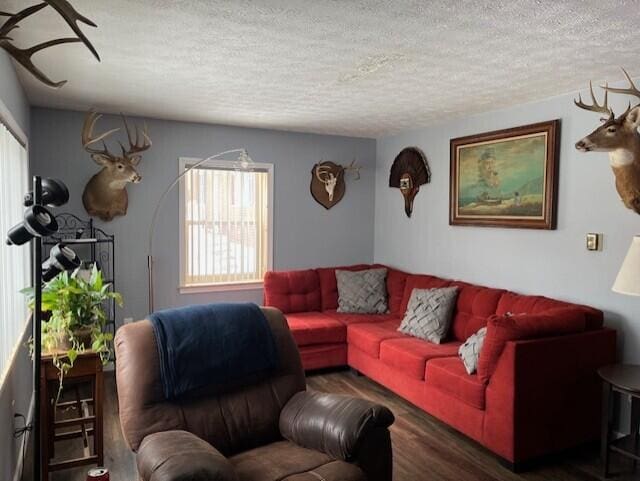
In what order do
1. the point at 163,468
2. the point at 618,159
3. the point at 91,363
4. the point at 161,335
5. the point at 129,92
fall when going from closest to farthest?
the point at 163,468, the point at 161,335, the point at 91,363, the point at 618,159, the point at 129,92

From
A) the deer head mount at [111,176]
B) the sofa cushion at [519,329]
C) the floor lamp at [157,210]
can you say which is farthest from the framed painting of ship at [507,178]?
the deer head mount at [111,176]

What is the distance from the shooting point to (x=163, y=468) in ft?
5.73

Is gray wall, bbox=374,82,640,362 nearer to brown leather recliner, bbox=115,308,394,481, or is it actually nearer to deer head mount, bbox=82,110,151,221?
brown leather recliner, bbox=115,308,394,481

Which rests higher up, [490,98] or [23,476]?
[490,98]

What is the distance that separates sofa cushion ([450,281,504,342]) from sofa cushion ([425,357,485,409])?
1.74 ft

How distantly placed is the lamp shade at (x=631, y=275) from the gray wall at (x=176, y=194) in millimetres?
3322

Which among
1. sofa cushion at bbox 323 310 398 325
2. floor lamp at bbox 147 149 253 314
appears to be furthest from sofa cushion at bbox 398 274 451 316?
floor lamp at bbox 147 149 253 314

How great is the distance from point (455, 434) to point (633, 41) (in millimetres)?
2644

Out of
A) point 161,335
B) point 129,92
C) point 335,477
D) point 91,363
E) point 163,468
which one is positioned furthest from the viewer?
point 129,92

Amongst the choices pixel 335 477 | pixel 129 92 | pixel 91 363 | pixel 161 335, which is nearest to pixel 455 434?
Answer: pixel 335 477

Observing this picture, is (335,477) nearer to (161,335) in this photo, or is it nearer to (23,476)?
(161,335)

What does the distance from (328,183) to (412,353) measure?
246cm

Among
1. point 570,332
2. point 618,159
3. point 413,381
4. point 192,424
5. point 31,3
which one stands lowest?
point 413,381

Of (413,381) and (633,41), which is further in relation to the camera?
(413,381)
